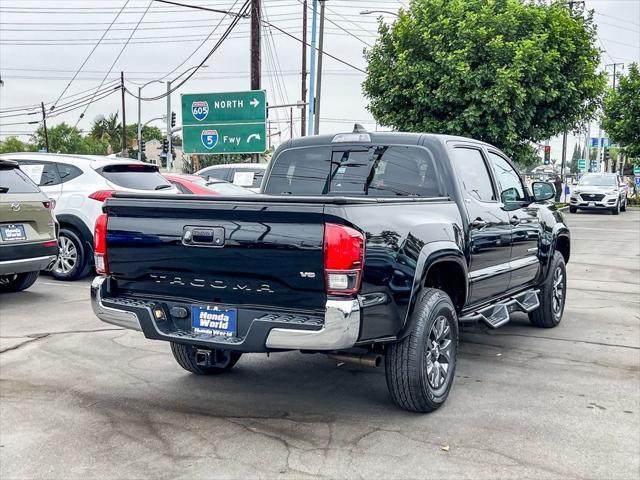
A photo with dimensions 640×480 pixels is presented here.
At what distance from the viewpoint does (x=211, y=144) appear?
20.5 meters

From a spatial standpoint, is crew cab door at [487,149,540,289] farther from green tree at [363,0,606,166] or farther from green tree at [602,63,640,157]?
green tree at [602,63,640,157]

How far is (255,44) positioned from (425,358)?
16318 millimetres

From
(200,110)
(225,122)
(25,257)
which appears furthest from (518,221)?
(200,110)

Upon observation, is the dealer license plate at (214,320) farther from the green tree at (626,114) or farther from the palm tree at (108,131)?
the palm tree at (108,131)

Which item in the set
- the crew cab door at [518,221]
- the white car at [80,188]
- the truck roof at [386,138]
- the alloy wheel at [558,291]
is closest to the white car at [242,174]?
the white car at [80,188]

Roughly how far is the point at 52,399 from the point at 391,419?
2.35 meters

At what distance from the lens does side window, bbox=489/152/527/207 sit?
6.54 metres

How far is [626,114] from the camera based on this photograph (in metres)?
37.4

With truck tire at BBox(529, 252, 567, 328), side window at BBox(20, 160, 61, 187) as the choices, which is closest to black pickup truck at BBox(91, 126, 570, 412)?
truck tire at BBox(529, 252, 567, 328)

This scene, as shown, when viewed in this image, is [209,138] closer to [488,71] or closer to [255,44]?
[255,44]

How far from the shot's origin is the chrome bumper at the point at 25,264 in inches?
323

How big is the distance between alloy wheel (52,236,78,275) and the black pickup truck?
17.1ft

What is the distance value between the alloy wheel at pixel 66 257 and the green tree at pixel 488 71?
14.0 metres

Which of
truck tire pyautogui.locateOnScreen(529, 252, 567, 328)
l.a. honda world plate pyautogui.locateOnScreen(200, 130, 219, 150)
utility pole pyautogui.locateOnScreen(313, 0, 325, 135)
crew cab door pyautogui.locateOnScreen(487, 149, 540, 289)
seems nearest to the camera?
crew cab door pyautogui.locateOnScreen(487, 149, 540, 289)
